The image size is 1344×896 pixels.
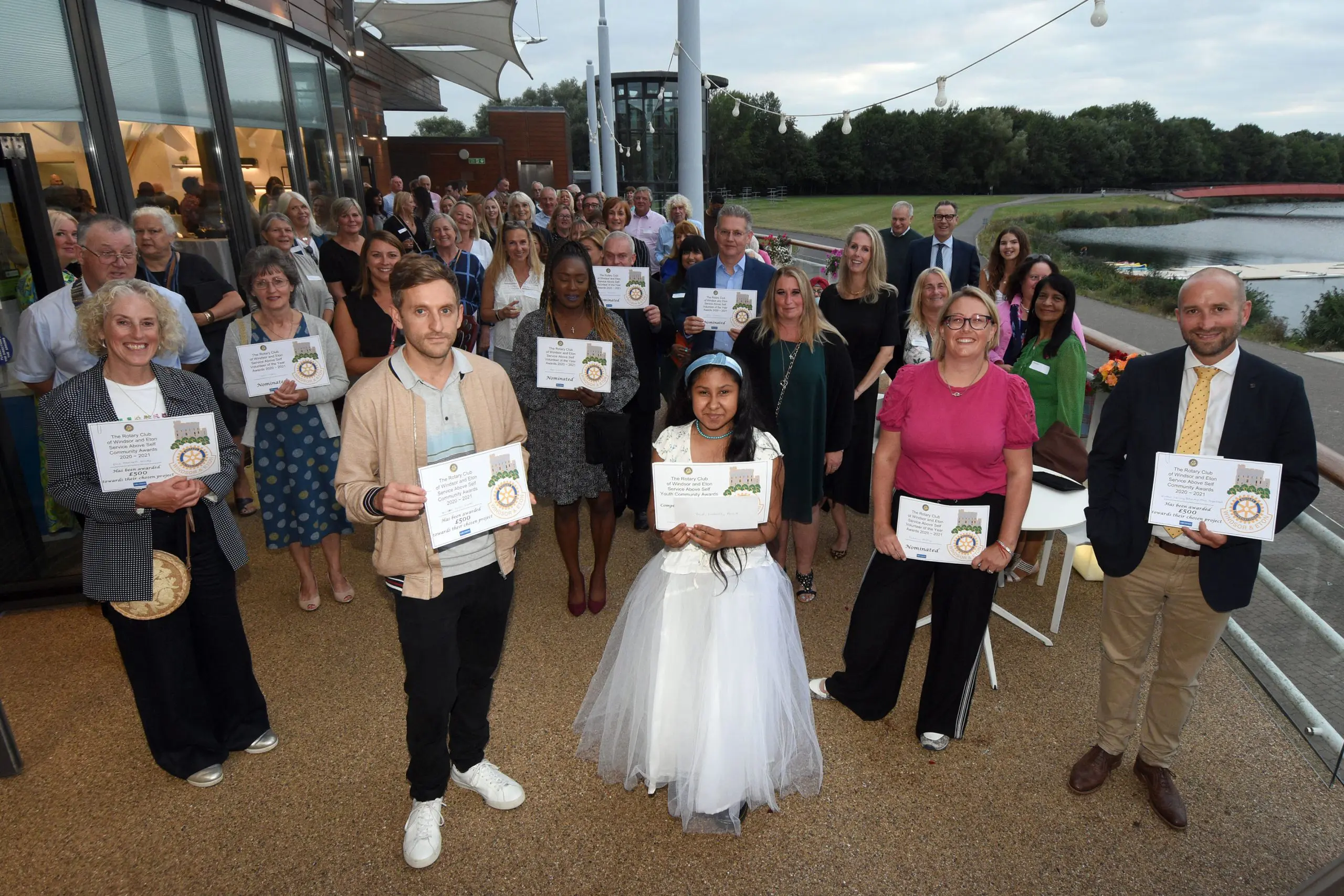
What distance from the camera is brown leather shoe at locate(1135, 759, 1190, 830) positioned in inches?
106

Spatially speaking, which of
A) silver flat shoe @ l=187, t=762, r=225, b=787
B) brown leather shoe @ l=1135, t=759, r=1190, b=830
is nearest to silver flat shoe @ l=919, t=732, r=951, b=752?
brown leather shoe @ l=1135, t=759, r=1190, b=830

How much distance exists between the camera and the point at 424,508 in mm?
2098

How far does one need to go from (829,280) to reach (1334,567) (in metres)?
4.88

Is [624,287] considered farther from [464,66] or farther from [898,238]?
[464,66]

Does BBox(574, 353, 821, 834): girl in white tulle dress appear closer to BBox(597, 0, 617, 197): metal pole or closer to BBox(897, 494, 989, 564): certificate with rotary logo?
BBox(897, 494, 989, 564): certificate with rotary logo

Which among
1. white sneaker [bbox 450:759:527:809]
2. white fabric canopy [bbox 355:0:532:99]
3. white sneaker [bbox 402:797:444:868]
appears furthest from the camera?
white fabric canopy [bbox 355:0:532:99]

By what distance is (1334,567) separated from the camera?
319cm

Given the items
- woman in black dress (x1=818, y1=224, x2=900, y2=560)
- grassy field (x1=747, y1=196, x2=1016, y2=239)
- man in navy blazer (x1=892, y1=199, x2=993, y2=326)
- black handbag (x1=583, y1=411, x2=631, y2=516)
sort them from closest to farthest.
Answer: black handbag (x1=583, y1=411, x2=631, y2=516) < woman in black dress (x1=818, y1=224, x2=900, y2=560) < man in navy blazer (x1=892, y1=199, x2=993, y2=326) < grassy field (x1=747, y1=196, x2=1016, y2=239)

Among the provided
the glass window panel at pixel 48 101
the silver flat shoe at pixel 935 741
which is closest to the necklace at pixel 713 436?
the silver flat shoe at pixel 935 741

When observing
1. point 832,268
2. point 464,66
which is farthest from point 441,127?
point 832,268

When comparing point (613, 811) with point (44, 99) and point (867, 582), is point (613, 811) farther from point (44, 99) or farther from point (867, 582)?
point (44, 99)

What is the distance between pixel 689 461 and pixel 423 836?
5.33ft

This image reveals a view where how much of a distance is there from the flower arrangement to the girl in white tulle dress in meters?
2.94

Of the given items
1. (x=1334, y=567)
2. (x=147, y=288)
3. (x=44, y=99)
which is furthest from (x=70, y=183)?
(x=1334, y=567)
